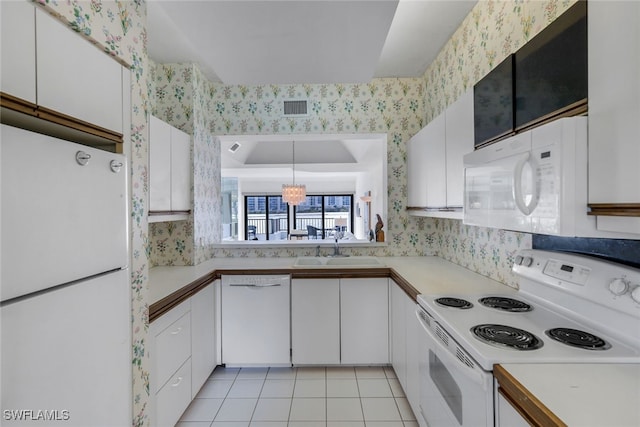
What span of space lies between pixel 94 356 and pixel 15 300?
1.24 ft

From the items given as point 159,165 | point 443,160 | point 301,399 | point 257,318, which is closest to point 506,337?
point 443,160

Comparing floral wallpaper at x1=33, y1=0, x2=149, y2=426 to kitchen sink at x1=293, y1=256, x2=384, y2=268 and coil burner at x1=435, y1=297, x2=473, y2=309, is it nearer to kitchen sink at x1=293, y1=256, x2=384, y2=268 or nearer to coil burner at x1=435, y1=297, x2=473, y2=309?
coil burner at x1=435, y1=297, x2=473, y2=309

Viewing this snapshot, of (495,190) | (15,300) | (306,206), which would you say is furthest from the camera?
(306,206)

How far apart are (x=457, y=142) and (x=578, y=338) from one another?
119 cm

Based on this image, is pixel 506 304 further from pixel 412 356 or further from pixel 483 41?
pixel 483 41

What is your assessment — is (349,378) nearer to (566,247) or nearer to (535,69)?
(566,247)

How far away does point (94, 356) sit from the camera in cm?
102

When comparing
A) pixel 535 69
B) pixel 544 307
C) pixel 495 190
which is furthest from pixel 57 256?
pixel 544 307

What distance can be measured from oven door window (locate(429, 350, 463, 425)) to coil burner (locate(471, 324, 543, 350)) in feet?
0.84

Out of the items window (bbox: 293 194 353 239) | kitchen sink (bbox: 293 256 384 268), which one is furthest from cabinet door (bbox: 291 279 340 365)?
window (bbox: 293 194 353 239)

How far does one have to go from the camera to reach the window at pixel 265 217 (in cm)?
582

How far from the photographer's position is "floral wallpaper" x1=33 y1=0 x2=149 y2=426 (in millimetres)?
1181

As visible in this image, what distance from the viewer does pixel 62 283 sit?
2.92ft

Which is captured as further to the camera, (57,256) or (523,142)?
(523,142)
